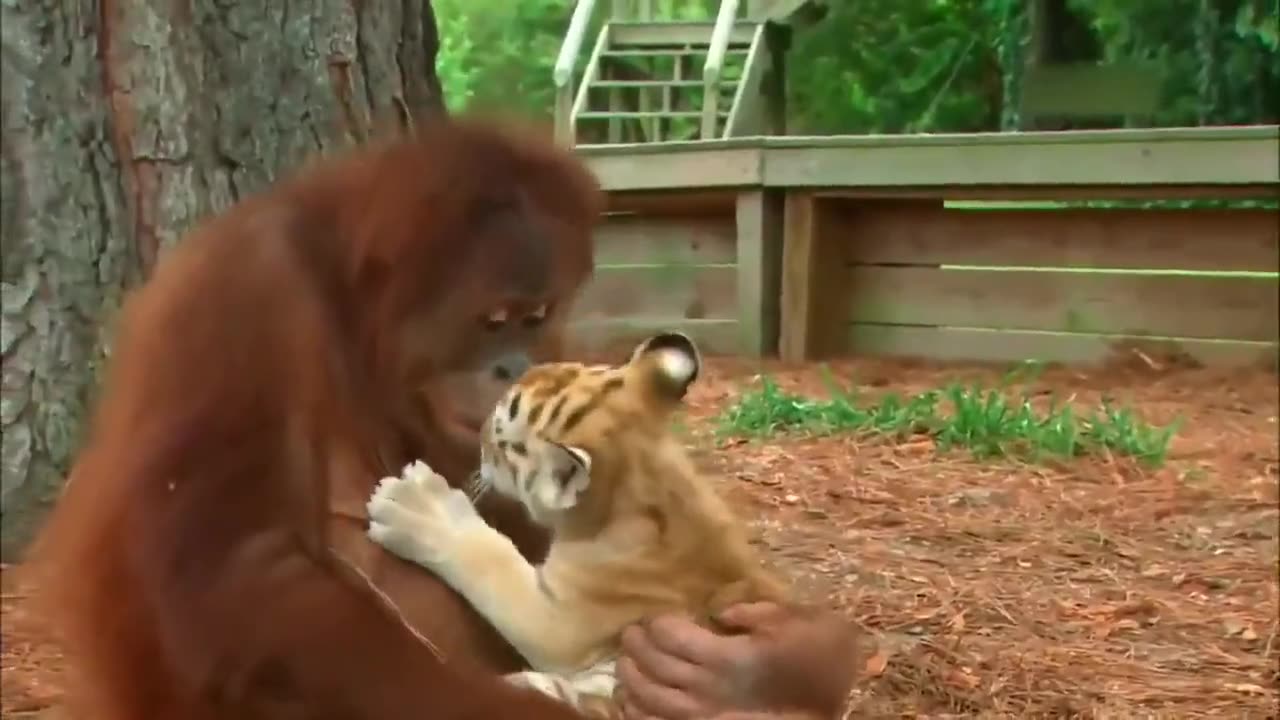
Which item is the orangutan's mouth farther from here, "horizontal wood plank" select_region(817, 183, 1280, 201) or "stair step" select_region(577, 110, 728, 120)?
"horizontal wood plank" select_region(817, 183, 1280, 201)

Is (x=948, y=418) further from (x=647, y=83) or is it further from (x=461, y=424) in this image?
(x=461, y=424)

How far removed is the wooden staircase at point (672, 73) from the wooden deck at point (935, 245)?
69 mm

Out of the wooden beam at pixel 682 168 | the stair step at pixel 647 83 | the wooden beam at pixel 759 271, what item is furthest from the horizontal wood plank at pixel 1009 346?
the stair step at pixel 647 83

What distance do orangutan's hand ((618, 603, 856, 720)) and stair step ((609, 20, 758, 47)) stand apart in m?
0.81

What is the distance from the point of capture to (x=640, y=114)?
2455mm

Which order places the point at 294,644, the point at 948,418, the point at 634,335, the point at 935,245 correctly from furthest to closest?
1. the point at 948,418
2. the point at 935,245
3. the point at 634,335
4. the point at 294,644

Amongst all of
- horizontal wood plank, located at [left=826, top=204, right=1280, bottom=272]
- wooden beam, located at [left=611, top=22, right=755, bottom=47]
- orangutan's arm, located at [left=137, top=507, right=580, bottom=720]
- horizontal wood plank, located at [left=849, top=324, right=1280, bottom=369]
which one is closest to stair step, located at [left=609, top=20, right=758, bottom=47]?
wooden beam, located at [left=611, top=22, right=755, bottom=47]

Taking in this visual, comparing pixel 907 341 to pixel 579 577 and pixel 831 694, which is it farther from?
pixel 579 577

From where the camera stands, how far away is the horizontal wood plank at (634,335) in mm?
2225

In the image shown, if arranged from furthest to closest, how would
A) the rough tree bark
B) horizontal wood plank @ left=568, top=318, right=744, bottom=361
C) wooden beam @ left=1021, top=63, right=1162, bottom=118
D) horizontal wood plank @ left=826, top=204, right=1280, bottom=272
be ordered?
horizontal wood plank @ left=826, top=204, right=1280, bottom=272, the rough tree bark, wooden beam @ left=1021, top=63, right=1162, bottom=118, horizontal wood plank @ left=568, top=318, right=744, bottom=361

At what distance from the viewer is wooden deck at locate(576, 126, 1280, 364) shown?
8.57 ft

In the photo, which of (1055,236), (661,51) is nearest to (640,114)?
(661,51)

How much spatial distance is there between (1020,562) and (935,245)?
2.02 feet

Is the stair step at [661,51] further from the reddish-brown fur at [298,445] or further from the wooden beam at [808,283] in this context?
the wooden beam at [808,283]
